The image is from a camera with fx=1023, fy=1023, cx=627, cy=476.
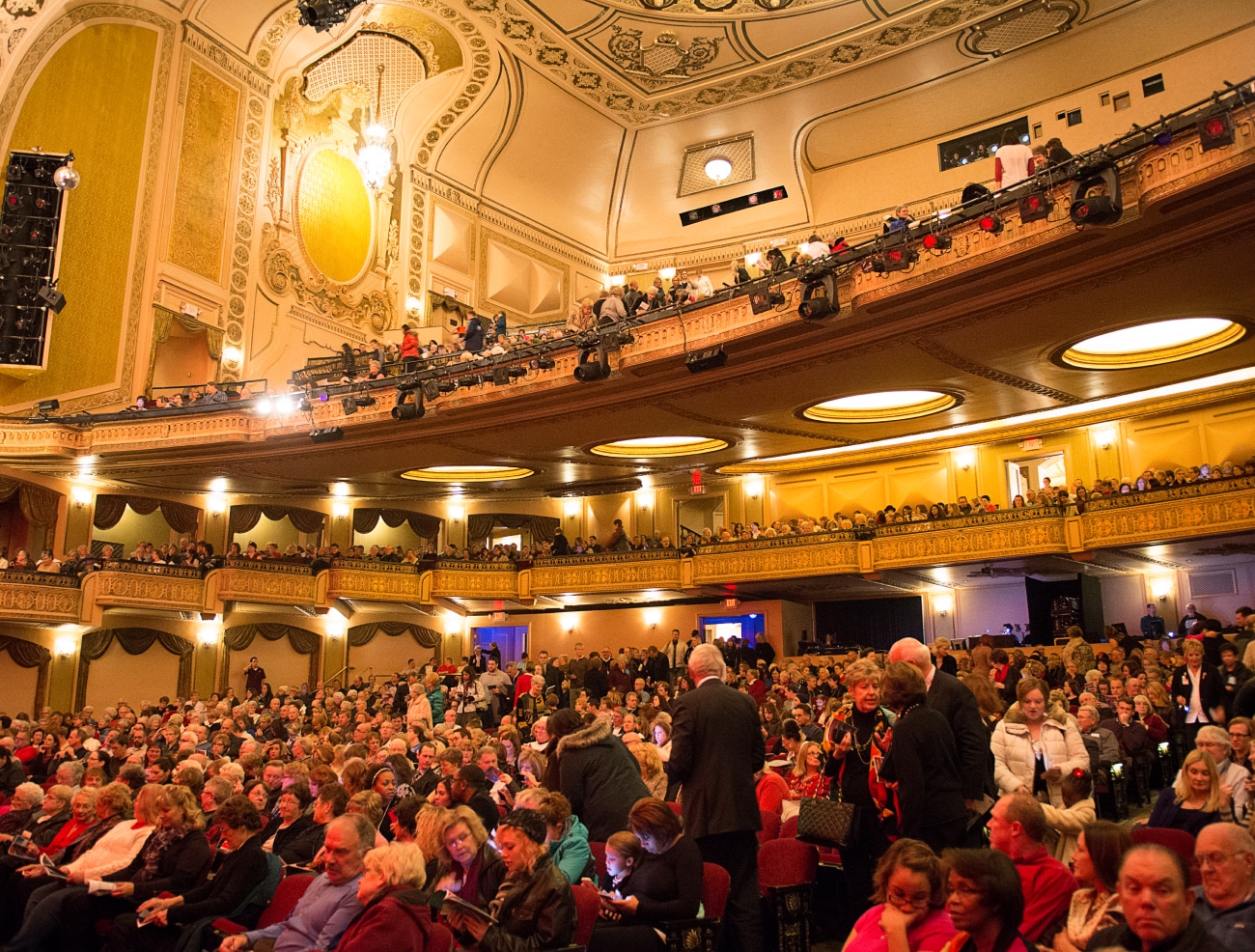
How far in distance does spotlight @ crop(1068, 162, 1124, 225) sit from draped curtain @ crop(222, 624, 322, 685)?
17577mm

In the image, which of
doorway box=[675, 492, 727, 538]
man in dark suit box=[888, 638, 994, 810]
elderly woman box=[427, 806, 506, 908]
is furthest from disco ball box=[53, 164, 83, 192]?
man in dark suit box=[888, 638, 994, 810]

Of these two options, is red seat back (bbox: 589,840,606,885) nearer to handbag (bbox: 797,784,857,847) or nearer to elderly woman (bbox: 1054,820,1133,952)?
handbag (bbox: 797,784,857,847)

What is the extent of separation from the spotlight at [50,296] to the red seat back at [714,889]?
670 inches

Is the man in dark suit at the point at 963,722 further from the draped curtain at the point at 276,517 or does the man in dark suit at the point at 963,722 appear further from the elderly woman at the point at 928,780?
the draped curtain at the point at 276,517

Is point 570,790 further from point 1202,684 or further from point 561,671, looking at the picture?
point 561,671

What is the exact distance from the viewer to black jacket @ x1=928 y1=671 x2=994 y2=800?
4.16 meters

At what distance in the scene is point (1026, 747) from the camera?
16.7 ft

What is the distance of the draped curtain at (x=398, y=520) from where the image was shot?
23.7 meters

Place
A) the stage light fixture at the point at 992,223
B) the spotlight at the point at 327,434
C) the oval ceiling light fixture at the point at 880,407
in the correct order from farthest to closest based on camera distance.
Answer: the spotlight at the point at 327,434
the oval ceiling light fixture at the point at 880,407
the stage light fixture at the point at 992,223

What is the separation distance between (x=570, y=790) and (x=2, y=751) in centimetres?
698

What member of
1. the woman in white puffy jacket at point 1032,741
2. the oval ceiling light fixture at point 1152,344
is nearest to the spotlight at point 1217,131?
the oval ceiling light fixture at point 1152,344

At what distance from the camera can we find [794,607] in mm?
21766

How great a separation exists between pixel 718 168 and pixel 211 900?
21500mm

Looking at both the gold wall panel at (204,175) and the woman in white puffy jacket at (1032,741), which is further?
the gold wall panel at (204,175)
